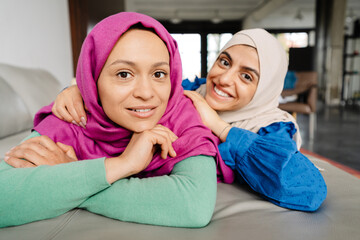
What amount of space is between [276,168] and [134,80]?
1.72 feet

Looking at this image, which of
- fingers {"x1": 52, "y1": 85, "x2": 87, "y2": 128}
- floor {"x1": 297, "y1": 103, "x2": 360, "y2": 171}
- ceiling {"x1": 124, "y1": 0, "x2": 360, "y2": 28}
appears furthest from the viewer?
ceiling {"x1": 124, "y1": 0, "x2": 360, "y2": 28}

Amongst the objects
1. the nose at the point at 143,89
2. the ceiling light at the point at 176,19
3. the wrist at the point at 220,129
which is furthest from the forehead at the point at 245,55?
the ceiling light at the point at 176,19

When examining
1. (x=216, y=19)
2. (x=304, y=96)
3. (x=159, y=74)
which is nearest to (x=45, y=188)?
(x=159, y=74)

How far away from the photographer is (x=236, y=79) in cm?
110

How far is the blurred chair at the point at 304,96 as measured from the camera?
4.20m

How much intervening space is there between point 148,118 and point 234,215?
1.26ft

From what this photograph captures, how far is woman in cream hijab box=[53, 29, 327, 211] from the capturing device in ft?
2.75

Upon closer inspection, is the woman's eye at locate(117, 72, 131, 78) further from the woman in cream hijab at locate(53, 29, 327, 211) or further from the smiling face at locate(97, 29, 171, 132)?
the woman in cream hijab at locate(53, 29, 327, 211)

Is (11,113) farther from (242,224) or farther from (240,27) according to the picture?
(240,27)

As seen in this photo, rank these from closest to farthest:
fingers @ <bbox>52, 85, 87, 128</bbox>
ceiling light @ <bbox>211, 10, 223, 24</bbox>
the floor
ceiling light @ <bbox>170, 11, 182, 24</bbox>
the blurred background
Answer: fingers @ <bbox>52, 85, 87, 128</bbox>, the blurred background, the floor, ceiling light @ <bbox>170, 11, 182, 24</bbox>, ceiling light @ <bbox>211, 10, 223, 24</bbox>

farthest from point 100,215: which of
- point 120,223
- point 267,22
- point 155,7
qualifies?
point 267,22

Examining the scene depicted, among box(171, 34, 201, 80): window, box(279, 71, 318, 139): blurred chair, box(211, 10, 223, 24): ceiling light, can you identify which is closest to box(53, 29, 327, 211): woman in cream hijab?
box(279, 71, 318, 139): blurred chair

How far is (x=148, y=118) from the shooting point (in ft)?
2.63

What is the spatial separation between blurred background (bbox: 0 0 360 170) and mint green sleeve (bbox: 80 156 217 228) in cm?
146
